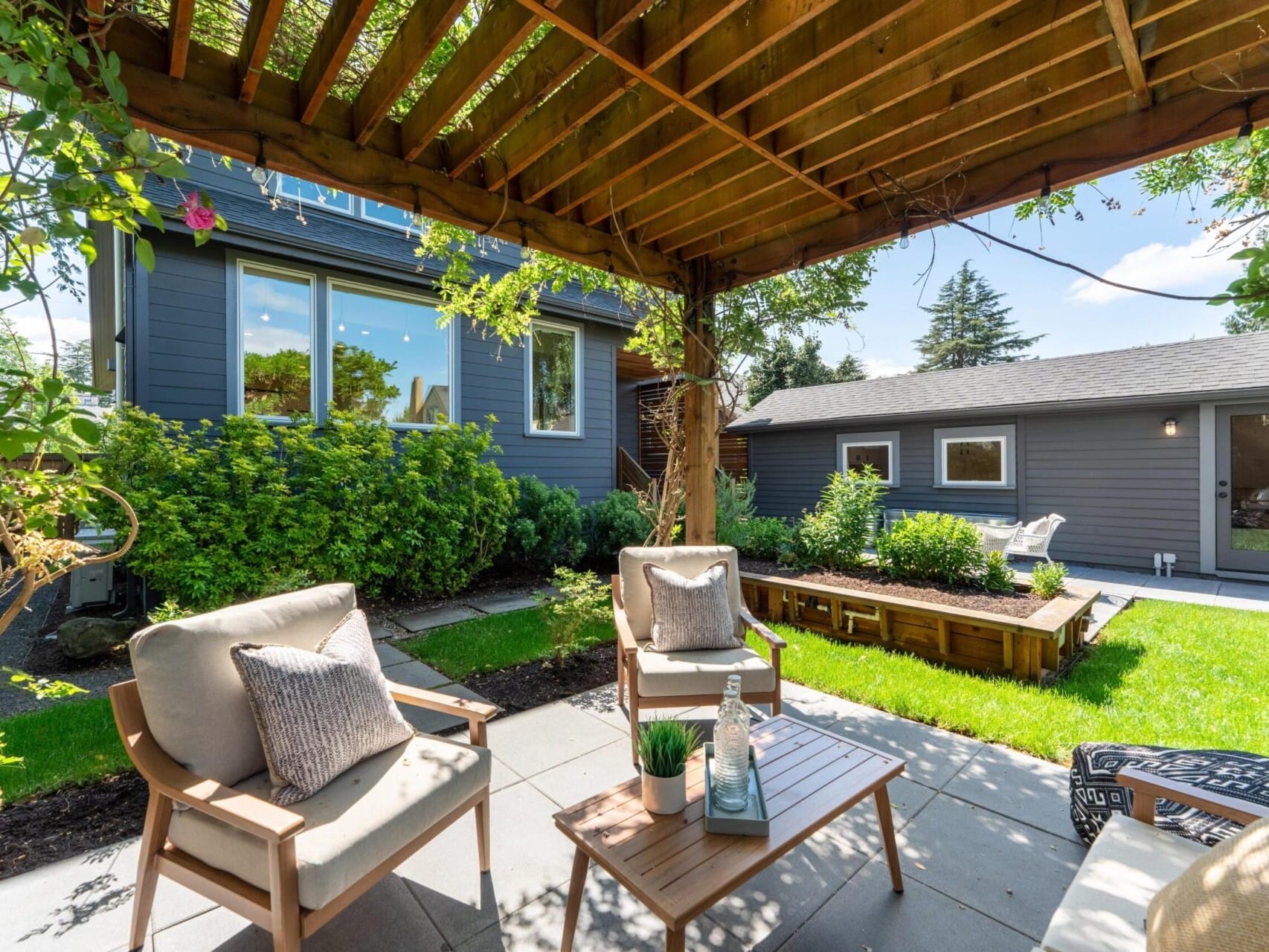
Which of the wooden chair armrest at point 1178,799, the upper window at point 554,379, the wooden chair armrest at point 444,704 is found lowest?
→ the wooden chair armrest at point 1178,799

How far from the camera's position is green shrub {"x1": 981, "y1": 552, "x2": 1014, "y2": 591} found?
479 cm

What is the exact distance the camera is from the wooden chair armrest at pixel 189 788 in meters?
1.42

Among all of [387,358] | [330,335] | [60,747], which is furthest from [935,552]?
[330,335]

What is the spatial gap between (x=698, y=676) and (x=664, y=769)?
1.17m

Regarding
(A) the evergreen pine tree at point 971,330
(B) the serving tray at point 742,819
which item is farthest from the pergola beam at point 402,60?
(A) the evergreen pine tree at point 971,330

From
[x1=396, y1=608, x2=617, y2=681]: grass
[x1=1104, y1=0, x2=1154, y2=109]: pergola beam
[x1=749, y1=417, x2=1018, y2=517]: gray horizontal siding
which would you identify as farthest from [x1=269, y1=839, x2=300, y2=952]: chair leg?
[x1=749, y1=417, x2=1018, y2=517]: gray horizontal siding

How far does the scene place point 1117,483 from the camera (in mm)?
8242

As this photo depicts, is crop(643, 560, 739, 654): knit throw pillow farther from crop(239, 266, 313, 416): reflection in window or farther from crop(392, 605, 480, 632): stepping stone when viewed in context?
crop(239, 266, 313, 416): reflection in window

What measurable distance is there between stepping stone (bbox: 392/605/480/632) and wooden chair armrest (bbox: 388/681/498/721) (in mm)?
2942

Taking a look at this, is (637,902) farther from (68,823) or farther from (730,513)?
(730,513)

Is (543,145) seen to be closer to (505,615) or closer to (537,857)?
(537,857)

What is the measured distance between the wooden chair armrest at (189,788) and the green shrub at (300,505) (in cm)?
281

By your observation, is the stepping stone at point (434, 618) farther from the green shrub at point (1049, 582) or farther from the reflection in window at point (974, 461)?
the reflection in window at point (974, 461)

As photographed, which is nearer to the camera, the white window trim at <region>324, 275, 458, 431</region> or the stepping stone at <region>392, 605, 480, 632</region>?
the stepping stone at <region>392, 605, 480, 632</region>
